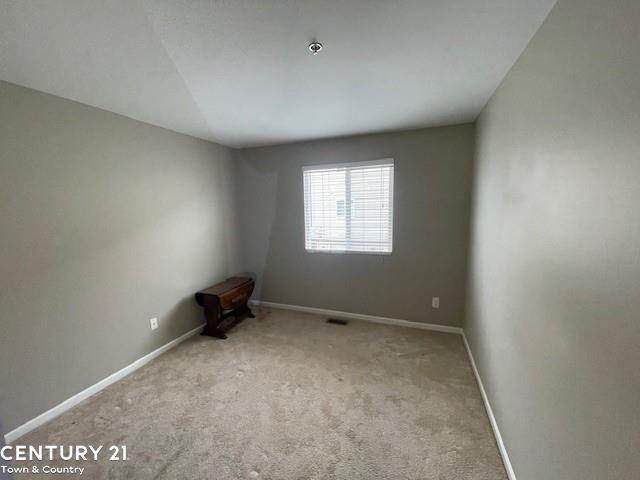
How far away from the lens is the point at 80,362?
78.5 inches

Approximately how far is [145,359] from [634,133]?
3.44 metres

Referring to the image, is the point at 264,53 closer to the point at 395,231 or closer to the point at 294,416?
the point at 395,231

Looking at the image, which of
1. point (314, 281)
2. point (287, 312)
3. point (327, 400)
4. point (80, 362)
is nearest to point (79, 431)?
→ point (80, 362)

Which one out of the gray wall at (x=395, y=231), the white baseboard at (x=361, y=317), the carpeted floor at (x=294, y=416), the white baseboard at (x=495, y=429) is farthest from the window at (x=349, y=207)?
the white baseboard at (x=495, y=429)

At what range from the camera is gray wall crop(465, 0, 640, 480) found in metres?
0.70

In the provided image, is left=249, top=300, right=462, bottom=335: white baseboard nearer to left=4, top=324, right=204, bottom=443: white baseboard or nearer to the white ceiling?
left=4, top=324, right=204, bottom=443: white baseboard

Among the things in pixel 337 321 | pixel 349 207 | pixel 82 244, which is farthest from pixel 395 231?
pixel 82 244

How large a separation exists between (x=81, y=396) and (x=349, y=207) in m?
3.03

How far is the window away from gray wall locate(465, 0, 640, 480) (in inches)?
58.5

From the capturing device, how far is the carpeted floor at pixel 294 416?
145 centimetres

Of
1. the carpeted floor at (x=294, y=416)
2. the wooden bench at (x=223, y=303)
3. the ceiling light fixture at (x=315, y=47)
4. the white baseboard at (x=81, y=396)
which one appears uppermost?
the ceiling light fixture at (x=315, y=47)

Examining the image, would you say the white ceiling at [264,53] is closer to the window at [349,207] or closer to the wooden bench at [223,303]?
the window at [349,207]

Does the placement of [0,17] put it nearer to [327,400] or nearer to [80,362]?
[80,362]

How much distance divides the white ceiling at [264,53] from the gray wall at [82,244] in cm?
29
